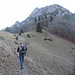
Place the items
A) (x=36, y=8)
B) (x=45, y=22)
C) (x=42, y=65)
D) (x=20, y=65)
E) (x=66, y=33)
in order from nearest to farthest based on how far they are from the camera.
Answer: (x=20, y=65) → (x=42, y=65) → (x=66, y=33) → (x=45, y=22) → (x=36, y=8)

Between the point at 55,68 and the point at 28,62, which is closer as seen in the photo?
the point at 28,62

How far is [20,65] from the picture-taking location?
72.3 feet

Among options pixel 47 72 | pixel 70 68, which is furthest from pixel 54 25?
pixel 47 72

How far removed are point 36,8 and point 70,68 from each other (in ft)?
429

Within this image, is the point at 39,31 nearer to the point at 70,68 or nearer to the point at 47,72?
the point at 70,68

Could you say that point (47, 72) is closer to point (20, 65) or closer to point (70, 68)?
point (20, 65)

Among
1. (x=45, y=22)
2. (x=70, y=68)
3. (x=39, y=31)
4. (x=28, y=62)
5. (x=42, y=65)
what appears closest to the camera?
(x=28, y=62)

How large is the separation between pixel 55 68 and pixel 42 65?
206 centimetres

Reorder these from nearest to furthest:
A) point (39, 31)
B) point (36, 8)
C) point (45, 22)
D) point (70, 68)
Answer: point (70, 68)
point (39, 31)
point (45, 22)
point (36, 8)

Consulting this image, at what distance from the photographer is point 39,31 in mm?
63656

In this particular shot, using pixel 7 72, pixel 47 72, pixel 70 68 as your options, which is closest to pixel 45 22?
pixel 70 68

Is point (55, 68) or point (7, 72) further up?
point (7, 72)

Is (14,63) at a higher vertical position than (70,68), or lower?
higher

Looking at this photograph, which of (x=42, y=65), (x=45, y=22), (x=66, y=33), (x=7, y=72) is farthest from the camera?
(x=45, y=22)
